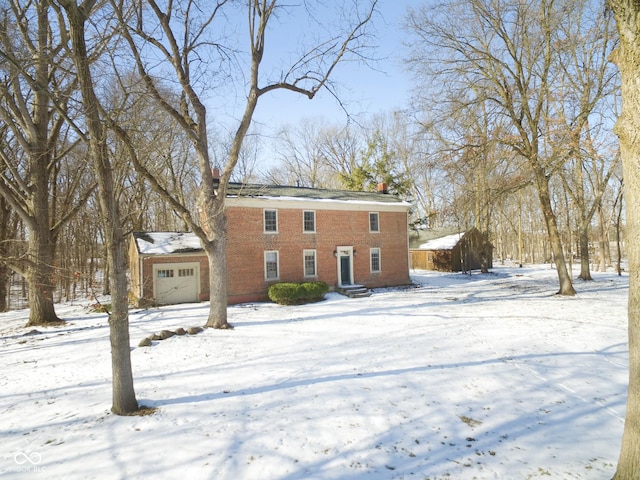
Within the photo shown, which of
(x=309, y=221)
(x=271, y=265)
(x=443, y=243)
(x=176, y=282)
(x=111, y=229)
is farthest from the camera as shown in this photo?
(x=443, y=243)

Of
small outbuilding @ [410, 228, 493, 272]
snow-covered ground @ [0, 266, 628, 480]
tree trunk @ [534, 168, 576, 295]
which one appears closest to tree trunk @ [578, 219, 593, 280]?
tree trunk @ [534, 168, 576, 295]

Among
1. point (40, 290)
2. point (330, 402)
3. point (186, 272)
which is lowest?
point (330, 402)

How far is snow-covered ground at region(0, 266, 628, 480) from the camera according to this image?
14.3 feet

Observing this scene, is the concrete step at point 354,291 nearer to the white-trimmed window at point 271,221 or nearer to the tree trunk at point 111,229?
the white-trimmed window at point 271,221

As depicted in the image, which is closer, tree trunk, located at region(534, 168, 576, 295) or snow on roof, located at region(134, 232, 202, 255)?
tree trunk, located at region(534, 168, 576, 295)

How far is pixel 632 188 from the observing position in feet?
11.9

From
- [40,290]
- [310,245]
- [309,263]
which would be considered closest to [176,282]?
[40,290]

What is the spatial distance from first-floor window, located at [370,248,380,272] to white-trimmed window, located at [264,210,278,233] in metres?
6.60

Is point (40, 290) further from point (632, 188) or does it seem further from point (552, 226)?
point (552, 226)

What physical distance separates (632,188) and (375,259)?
18756 mm

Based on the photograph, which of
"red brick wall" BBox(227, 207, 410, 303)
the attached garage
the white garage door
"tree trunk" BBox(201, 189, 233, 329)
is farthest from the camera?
"red brick wall" BBox(227, 207, 410, 303)

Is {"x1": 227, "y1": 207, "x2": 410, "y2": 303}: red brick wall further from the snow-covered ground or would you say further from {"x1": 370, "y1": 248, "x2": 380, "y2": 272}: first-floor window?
the snow-covered ground

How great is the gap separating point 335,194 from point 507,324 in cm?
1343
